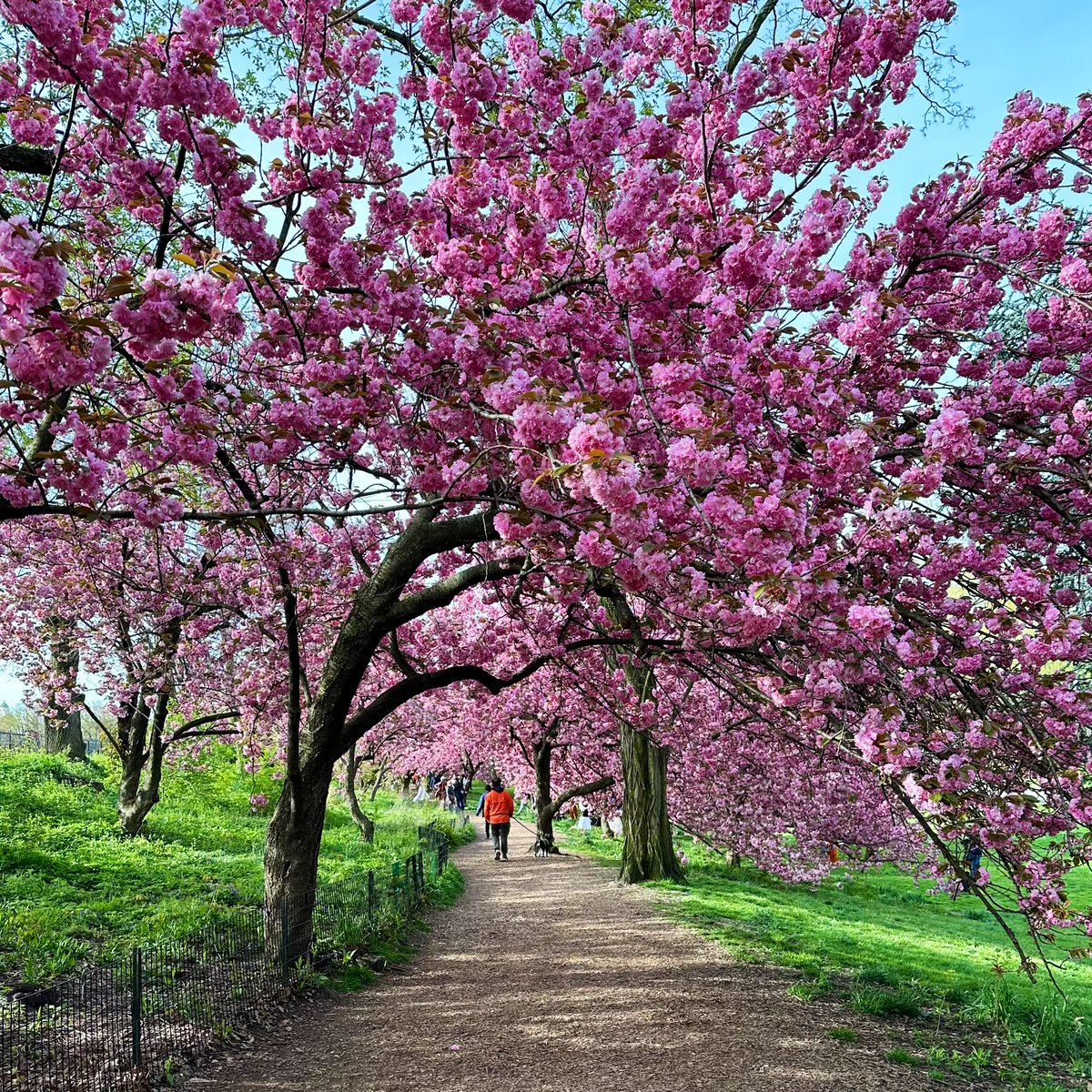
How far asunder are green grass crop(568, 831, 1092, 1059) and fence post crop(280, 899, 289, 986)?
15.4 feet

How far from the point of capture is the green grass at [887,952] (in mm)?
7270

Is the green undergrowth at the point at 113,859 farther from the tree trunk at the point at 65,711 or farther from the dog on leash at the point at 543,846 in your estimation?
the dog on leash at the point at 543,846

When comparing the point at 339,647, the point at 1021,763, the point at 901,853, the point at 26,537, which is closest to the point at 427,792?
the point at 901,853

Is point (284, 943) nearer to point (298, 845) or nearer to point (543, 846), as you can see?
point (298, 845)

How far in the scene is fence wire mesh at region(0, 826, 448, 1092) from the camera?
4.90 metres

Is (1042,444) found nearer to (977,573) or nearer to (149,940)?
(977,573)

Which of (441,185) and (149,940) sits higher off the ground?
(441,185)

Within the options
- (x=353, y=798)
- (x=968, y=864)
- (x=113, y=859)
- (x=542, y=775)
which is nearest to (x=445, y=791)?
(x=542, y=775)

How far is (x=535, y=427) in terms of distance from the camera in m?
3.62

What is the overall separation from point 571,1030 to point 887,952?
19.2ft

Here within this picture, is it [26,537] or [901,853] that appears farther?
[901,853]

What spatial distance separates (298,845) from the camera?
26.4 feet

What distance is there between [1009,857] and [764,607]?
2272 millimetres

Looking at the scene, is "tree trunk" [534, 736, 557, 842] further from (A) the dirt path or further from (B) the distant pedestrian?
(B) the distant pedestrian
